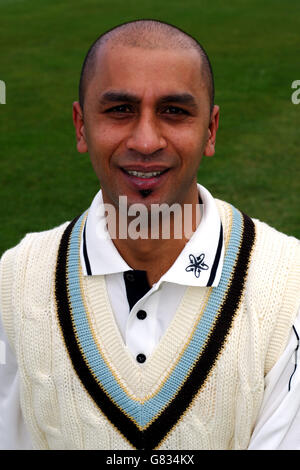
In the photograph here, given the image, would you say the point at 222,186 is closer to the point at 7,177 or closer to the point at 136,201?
the point at 7,177

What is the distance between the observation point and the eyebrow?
76.3 inches

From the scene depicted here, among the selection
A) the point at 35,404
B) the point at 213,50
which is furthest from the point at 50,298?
the point at 213,50

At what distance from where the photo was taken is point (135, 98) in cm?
194

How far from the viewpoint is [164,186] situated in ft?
6.62

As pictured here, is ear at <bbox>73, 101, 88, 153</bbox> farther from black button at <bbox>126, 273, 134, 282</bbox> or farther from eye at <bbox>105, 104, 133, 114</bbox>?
black button at <bbox>126, 273, 134, 282</bbox>

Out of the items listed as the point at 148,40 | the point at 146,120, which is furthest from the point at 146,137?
the point at 148,40

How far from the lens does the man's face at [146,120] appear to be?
193cm

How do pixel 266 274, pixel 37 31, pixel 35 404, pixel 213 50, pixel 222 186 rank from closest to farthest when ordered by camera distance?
pixel 266 274, pixel 35 404, pixel 222 186, pixel 213 50, pixel 37 31

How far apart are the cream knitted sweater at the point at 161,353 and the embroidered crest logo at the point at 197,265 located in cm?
7

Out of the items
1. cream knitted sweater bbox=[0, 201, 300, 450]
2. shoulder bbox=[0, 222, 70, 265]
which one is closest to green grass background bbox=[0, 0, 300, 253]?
shoulder bbox=[0, 222, 70, 265]

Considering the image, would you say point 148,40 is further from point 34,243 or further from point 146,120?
point 34,243

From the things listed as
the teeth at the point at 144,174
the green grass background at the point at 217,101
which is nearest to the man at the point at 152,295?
the teeth at the point at 144,174

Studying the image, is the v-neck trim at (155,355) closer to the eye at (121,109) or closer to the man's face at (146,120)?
the man's face at (146,120)
